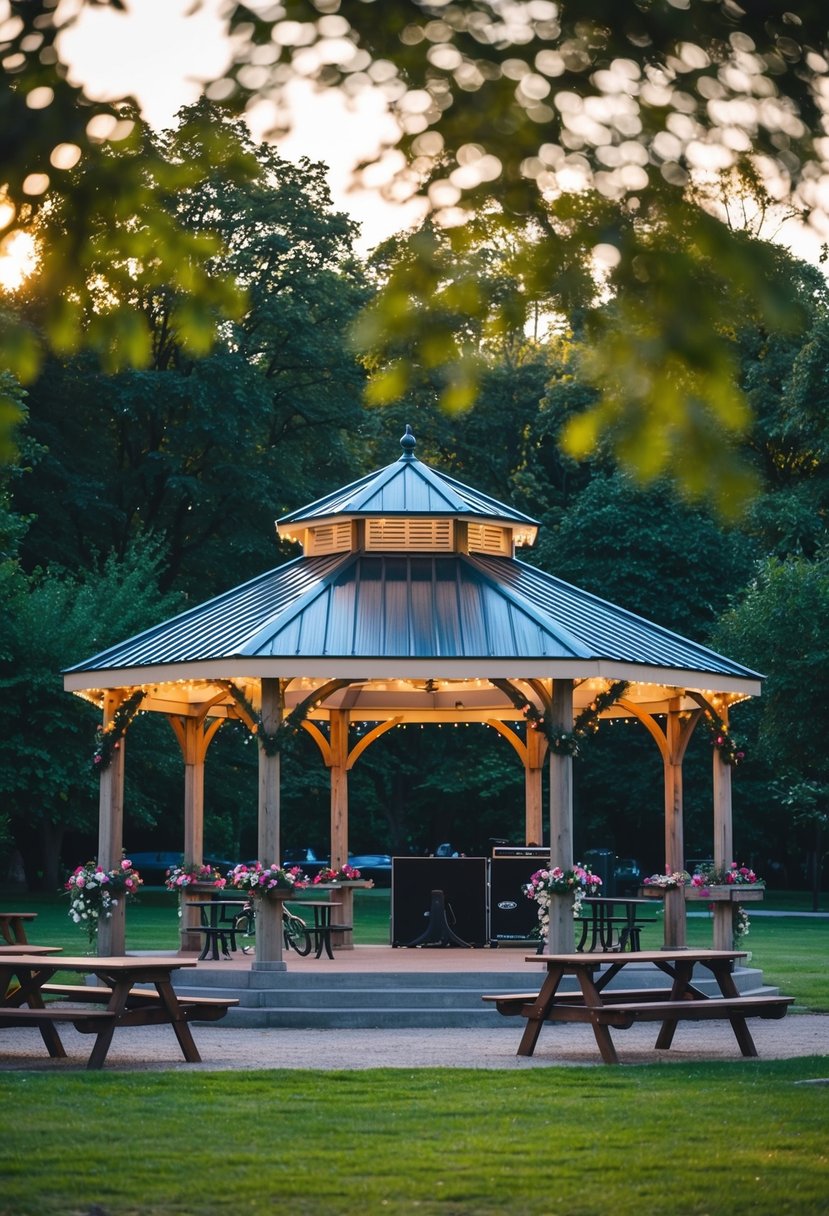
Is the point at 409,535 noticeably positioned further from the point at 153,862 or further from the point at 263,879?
the point at 153,862

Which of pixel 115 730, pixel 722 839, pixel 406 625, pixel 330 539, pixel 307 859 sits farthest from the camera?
pixel 307 859

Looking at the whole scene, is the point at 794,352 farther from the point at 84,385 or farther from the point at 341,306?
the point at 84,385

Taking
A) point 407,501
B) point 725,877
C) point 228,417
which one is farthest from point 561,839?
point 228,417

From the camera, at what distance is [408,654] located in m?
17.8

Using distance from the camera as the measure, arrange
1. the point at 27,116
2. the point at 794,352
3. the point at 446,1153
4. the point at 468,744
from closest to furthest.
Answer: the point at 27,116 < the point at 446,1153 < the point at 794,352 < the point at 468,744

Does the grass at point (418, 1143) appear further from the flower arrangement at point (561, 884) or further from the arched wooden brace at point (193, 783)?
the arched wooden brace at point (193, 783)

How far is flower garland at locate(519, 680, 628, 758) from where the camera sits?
17.7 m

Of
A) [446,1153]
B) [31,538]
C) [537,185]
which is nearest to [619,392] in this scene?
[537,185]

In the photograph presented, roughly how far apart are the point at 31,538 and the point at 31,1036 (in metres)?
26.5

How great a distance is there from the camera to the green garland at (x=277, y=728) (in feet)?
57.2

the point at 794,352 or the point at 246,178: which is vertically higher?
the point at 794,352

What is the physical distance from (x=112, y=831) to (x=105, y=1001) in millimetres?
5955

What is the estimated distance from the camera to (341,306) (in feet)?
136

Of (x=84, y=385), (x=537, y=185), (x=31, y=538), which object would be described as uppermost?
(x=84, y=385)
